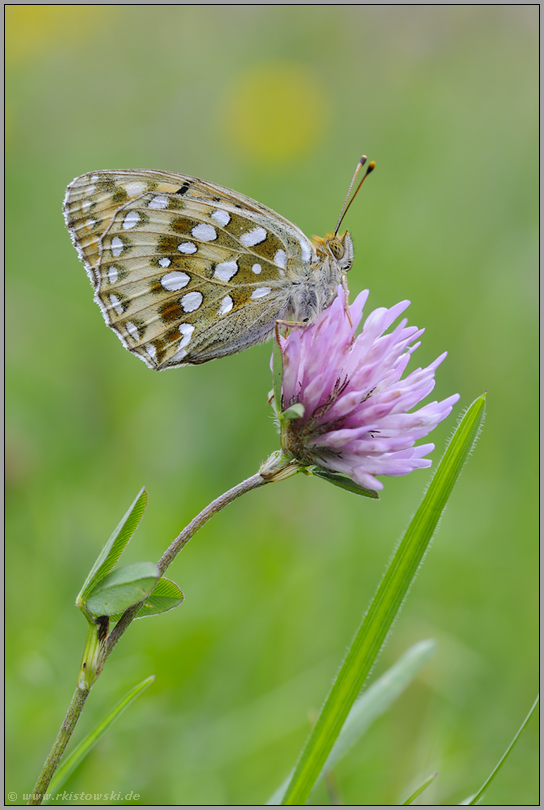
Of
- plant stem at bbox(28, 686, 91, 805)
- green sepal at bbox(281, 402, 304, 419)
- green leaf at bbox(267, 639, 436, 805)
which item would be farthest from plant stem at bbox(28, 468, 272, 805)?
green leaf at bbox(267, 639, 436, 805)

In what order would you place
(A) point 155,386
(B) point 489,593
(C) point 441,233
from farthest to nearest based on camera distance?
1. (C) point 441,233
2. (A) point 155,386
3. (B) point 489,593

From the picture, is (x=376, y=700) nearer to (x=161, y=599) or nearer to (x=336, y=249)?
(x=161, y=599)

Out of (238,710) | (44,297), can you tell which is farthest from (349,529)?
(44,297)

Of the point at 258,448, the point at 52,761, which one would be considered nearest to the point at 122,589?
the point at 52,761

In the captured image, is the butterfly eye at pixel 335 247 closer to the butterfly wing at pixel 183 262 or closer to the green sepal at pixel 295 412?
the butterfly wing at pixel 183 262

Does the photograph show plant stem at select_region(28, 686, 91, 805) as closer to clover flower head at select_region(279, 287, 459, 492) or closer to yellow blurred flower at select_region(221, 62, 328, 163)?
clover flower head at select_region(279, 287, 459, 492)

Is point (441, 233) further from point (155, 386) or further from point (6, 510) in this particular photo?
point (6, 510)

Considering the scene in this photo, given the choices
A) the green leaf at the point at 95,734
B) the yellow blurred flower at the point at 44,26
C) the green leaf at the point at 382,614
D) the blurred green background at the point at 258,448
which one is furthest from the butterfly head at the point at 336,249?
the yellow blurred flower at the point at 44,26
